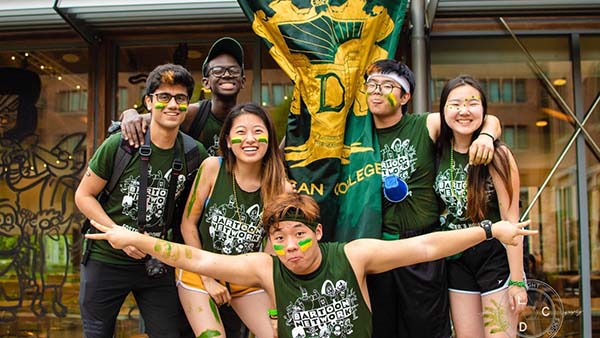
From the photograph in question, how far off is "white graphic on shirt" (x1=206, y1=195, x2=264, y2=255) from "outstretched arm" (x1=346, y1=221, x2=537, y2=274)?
58cm

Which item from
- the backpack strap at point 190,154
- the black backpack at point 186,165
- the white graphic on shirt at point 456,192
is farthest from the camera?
the backpack strap at point 190,154

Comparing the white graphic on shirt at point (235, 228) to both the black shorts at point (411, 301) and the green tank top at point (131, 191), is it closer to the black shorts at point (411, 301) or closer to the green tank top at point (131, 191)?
the green tank top at point (131, 191)

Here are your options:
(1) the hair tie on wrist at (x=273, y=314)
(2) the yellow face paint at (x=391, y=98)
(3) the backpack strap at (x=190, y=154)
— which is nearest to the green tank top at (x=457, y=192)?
(2) the yellow face paint at (x=391, y=98)

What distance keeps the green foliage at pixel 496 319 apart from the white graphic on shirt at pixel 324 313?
0.82 m

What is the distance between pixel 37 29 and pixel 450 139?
4.36 meters

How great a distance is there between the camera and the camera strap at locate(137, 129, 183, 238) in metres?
3.75

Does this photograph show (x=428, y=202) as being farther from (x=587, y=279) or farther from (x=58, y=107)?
(x=58, y=107)

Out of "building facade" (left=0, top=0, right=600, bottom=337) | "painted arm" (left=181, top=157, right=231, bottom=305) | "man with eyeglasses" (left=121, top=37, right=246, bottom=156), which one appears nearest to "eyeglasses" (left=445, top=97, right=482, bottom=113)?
"painted arm" (left=181, top=157, right=231, bottom=305)

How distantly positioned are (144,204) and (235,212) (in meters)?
0.53

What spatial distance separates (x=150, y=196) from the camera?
3768 mm

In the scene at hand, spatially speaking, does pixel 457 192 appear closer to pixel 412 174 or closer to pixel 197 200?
pixel 412 174

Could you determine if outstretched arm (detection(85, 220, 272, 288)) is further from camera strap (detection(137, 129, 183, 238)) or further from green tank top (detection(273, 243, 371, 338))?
camera strap (detection(137, 129, 183, 238))

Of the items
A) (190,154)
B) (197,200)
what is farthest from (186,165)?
(197,200)

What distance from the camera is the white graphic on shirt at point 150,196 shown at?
3.77 m
